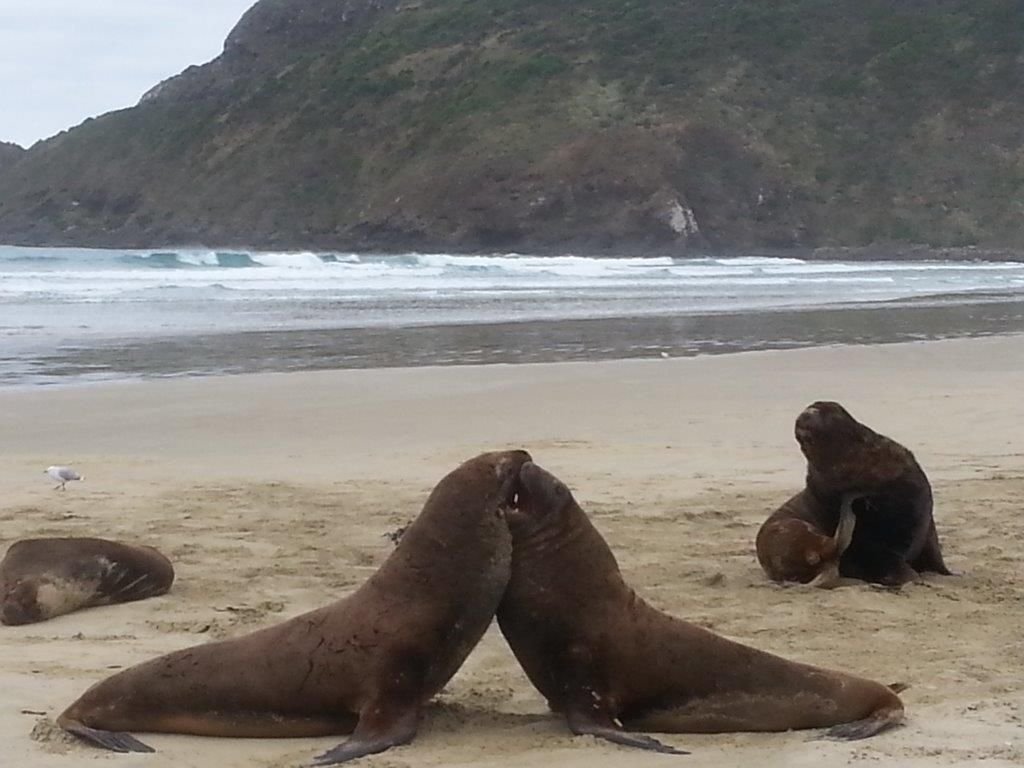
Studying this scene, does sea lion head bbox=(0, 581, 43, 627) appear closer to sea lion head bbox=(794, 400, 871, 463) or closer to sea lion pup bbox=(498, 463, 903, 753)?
sea lion pup bbox=(498, 463, 903, 753)

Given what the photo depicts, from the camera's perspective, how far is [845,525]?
21.1ft

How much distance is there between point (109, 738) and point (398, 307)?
2177 cm

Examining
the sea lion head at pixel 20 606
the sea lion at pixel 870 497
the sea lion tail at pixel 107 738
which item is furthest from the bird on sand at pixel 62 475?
the sea lion tail at pixel 107 738

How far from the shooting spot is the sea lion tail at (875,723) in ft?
13.7

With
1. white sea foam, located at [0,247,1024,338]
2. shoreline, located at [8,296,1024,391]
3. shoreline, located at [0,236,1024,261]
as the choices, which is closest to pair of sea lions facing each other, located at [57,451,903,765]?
shoreline, located at [8,296,1024,391]

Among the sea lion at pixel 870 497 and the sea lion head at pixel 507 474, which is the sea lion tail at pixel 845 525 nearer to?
the sea lion at pixel 870 497

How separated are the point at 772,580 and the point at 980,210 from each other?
5849 cm

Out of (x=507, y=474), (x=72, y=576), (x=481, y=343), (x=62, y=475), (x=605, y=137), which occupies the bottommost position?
(x=72, y=576)

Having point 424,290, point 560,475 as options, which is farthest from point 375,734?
point 424,290

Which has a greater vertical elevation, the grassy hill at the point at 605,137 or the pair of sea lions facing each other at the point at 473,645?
the grassy hill at the point at 605,137

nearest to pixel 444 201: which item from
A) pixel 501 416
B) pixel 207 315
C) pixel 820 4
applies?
pixel 820 4

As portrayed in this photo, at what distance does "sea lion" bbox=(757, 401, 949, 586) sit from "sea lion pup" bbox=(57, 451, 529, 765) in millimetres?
2334

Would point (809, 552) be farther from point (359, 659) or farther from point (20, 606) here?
point (20, 606)

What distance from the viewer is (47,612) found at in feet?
19.8
